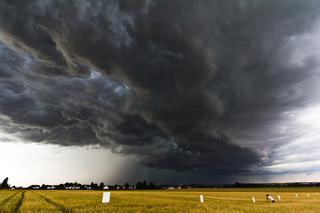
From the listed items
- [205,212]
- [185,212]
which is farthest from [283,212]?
[185,212]

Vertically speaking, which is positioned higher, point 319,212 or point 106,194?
point 106,194

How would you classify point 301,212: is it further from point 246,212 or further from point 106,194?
point 106,194

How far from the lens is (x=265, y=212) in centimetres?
2580

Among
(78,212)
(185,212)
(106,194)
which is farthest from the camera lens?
(106,194)

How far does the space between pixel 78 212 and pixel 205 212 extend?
40.1ft

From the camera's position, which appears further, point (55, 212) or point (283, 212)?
point (283, 212)

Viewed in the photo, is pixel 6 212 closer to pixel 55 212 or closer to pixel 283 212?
pixel 55 212

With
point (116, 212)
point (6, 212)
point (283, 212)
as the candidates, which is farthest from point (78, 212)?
point (283, 212)

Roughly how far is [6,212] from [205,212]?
63.4 ft

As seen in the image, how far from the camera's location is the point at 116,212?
2406cm

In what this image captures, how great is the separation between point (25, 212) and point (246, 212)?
21.9 m

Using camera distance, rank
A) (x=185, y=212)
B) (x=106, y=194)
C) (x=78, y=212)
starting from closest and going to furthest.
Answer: (x=78, y=212) → (x=185, y=212) → (x=106, y=194)

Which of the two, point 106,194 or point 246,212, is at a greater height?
point 106,194

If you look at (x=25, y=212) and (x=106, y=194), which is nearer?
(x=25, y=212)
